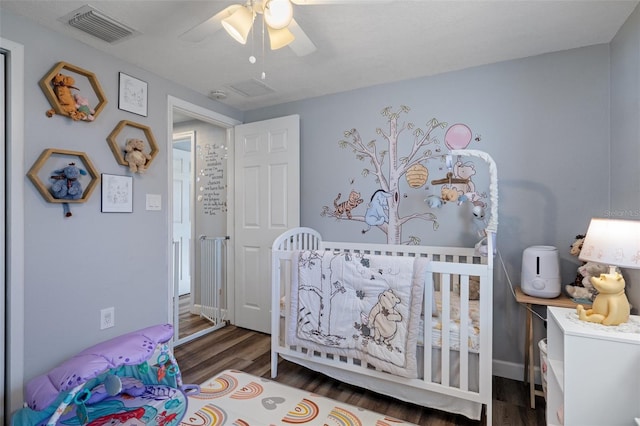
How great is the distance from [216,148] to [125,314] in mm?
1943

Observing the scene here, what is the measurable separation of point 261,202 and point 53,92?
5.61 ft

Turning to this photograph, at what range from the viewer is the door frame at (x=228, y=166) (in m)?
2.50

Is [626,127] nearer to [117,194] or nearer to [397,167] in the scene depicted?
[397,167]

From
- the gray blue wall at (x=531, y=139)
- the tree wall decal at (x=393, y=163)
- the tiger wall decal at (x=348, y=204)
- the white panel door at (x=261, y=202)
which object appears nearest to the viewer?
the gray blue wall at (x=531, y=139)

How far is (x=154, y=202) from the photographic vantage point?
2.38 m

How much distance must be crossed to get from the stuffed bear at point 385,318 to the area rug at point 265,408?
463 millimetres

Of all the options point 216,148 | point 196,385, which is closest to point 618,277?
point 196,385

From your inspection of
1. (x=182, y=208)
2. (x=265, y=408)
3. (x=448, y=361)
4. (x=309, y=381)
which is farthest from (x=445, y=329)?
(x=182, y=208)

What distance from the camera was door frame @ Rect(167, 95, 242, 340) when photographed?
2.50 meters

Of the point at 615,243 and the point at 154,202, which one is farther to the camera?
the point at 154,202

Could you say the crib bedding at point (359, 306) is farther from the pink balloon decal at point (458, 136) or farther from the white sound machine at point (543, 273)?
the pink balloon decal at point (458, 136)

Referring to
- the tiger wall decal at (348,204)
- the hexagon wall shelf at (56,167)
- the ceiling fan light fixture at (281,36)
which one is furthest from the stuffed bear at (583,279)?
the hexagon wall shelf at (56,167)

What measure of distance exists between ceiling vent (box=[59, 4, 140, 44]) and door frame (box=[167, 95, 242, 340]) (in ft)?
2.14

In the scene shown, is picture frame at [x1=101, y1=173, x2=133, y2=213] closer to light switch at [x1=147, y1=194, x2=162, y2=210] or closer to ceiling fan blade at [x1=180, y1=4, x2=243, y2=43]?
light switch at [x1=147, y1=194, x2=162, y2=210]
